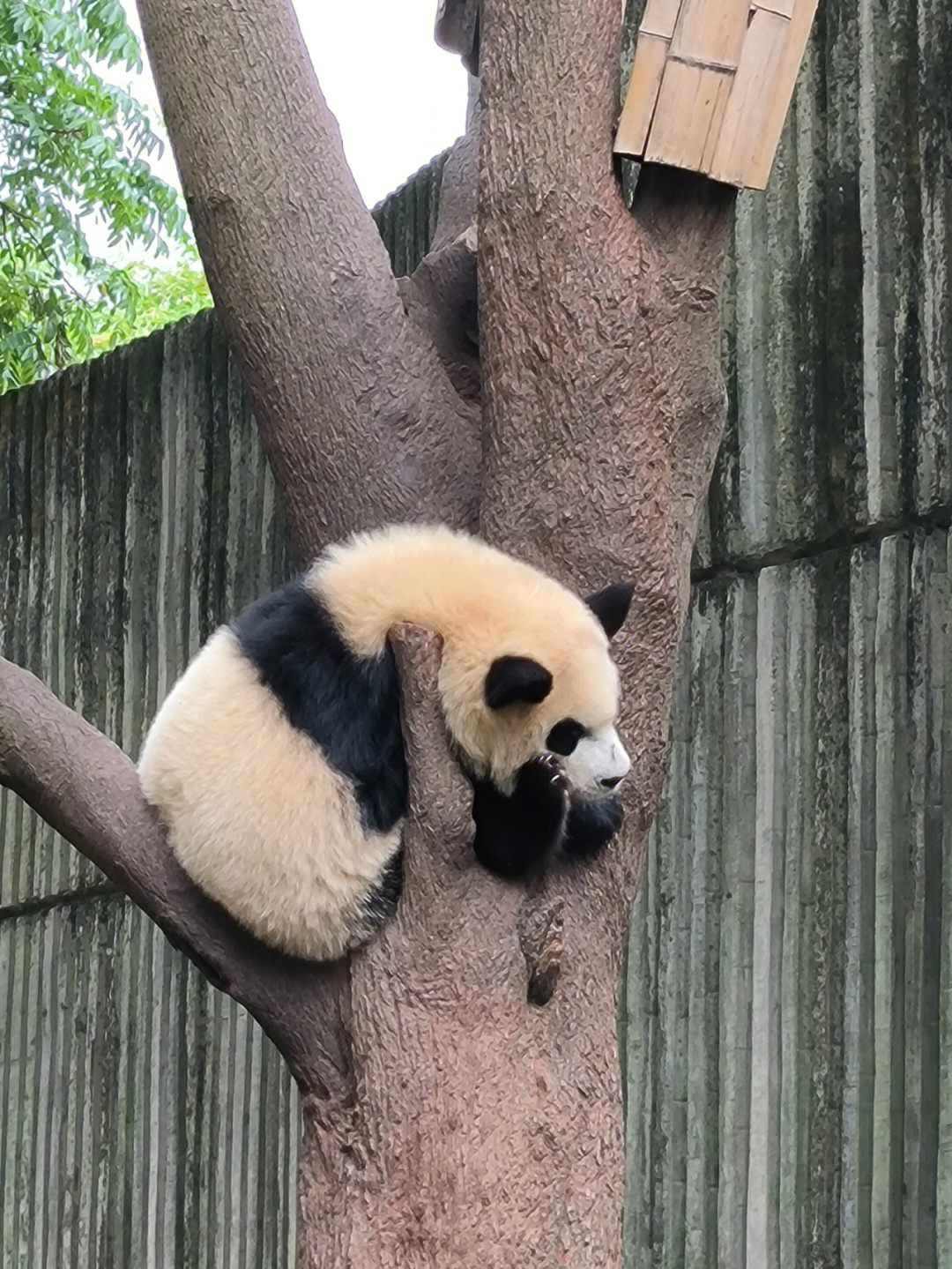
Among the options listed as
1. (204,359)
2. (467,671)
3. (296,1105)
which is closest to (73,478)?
(204,359)

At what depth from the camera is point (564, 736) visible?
279 cm

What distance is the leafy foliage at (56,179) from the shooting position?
30.4ft

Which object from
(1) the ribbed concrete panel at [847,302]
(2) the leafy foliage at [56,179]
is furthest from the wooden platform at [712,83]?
(2) the leafy foliage at [56,179]

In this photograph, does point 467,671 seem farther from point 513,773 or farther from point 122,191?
point 122,191

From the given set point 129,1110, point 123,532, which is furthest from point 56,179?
point 129,1110

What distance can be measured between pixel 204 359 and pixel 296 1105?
2579 millimetres

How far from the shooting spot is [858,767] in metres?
3.74

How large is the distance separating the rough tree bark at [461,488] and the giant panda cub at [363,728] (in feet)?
0.19

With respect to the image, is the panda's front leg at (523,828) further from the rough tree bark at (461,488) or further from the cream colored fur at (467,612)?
the cream colored fur at (467,612)

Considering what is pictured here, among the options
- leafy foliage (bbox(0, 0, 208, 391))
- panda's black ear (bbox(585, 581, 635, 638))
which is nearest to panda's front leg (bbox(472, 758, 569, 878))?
panda's black ear (bbox(585, 581, 635, 638))

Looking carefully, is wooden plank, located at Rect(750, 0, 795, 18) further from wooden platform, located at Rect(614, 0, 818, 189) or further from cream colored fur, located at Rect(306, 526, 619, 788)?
cream colored fur, located at Rect(306, 526, 619, 788)

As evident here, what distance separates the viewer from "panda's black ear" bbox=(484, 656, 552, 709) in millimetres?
2605

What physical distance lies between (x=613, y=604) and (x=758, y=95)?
32.8 inches

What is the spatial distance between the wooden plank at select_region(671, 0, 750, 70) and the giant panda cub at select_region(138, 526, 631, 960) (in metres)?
0.83
